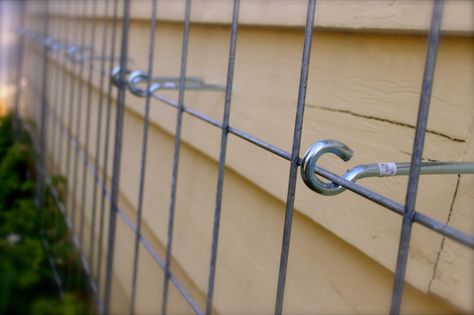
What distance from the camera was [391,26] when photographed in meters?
0.94

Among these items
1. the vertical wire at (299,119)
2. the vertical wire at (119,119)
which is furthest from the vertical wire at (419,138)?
the vertical wire at (119,119)

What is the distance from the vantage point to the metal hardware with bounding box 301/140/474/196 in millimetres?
708

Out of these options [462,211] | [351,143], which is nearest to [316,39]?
[351,143]

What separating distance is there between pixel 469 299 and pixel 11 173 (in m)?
3.95

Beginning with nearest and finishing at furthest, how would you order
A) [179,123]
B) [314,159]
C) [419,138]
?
[419,138]
[314,159]
[179,123]

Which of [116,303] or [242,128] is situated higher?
[242,128]

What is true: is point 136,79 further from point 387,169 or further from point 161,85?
point 387,169

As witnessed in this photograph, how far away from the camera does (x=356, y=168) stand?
717 millimetres

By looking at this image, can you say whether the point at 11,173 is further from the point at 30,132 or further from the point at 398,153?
the point at 398,153

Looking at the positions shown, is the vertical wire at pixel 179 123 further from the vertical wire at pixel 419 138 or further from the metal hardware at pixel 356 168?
the vertical wire at pixel 419 138

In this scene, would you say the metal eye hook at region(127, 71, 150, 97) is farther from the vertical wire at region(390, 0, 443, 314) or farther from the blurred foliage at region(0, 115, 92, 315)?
the blurred foliage at region(0, 115, 92, 315)

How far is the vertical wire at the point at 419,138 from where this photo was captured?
60 centimetres

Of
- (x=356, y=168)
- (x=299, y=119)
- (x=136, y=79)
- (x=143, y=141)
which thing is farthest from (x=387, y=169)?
(x=143, y=141)

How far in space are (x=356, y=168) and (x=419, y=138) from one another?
111mm
